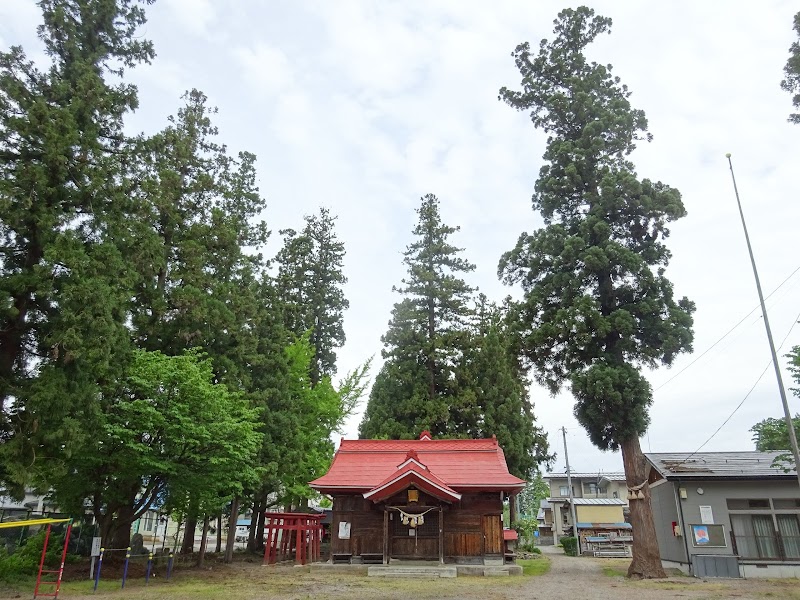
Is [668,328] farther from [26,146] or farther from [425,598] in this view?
[26,146]

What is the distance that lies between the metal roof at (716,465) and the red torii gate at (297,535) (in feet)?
42.6

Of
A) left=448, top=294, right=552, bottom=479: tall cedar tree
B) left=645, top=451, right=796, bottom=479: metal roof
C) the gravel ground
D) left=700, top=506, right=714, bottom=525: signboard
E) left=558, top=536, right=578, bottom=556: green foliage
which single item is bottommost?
left=558, top=536, right=578, bottom=556: green foliage

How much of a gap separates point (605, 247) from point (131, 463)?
15.4 meters

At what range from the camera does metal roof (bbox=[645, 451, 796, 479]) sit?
16.1 metres

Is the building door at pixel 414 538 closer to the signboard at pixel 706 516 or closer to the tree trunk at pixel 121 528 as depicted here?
the tree trunk at pixel 121 528

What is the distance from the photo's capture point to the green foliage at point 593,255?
15547 mm

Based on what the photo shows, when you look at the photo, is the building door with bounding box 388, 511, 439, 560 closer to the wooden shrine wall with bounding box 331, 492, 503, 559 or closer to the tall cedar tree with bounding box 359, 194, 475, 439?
the wooden shrine wall with bounding box 331, 492, 503, 559

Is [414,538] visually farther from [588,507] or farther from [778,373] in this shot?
[588,507]

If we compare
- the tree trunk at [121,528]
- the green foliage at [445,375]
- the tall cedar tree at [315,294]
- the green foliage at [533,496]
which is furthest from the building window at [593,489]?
the tree trunk at [121,528]

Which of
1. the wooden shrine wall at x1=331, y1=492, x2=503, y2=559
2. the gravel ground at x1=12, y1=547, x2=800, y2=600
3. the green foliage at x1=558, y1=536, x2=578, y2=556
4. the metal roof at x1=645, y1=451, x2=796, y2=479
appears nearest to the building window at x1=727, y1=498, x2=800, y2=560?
the metal roof at x1=645, y1=451, x2=796, y2=479

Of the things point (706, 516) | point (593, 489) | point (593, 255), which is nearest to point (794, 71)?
point (593, 255)

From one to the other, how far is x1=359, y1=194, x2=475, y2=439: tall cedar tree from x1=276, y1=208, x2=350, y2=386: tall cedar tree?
4.01 m

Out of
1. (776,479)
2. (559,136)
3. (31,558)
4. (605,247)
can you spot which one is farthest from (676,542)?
(31,558)

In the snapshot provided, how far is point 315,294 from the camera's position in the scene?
103ft
